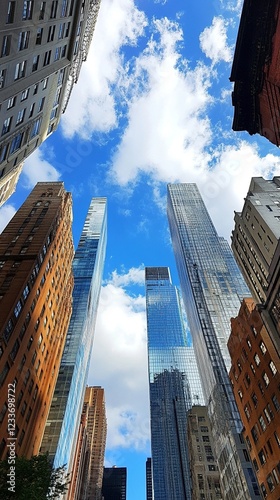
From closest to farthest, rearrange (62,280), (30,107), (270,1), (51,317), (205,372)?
1. (270,1)
2. (30,107)
3. (51,317)
4. (62,280)
5. (205,372)

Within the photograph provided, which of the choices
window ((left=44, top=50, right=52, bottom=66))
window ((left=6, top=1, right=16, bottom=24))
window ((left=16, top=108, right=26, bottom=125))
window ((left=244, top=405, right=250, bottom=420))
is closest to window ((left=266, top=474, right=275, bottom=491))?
window ((left=244, top=405, right=250, bottom=420))

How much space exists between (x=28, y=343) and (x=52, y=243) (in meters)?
21.6

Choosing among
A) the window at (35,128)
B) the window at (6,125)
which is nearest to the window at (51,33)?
the window at (35,128)

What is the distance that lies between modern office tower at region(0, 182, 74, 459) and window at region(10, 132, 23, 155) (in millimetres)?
18788

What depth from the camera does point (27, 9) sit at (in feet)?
98.3

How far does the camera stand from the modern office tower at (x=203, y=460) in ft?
304

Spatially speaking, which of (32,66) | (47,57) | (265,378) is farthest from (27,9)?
(265,378)

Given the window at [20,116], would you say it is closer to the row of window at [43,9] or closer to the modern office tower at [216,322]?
the row of window at [43,9]

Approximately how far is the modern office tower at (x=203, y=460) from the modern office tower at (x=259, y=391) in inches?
2124

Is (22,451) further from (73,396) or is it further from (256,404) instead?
(73,396)

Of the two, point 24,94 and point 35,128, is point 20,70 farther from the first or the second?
point 35,128

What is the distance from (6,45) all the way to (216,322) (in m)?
114

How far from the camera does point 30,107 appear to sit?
39.1 m

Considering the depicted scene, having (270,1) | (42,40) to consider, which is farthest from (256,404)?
(42,40)
